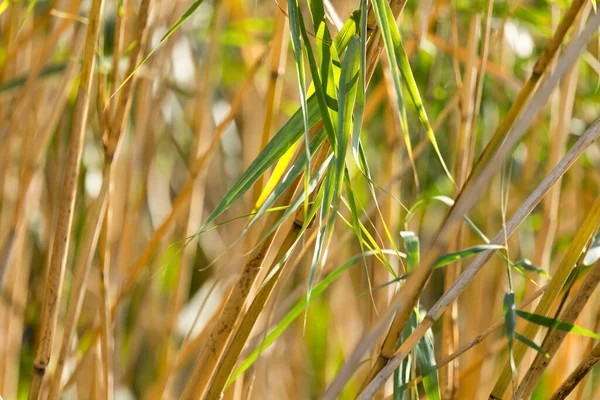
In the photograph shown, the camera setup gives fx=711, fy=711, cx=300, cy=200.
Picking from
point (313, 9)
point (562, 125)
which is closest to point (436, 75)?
point (562, 125)

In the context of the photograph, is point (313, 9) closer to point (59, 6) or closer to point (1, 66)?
point (1, 66)

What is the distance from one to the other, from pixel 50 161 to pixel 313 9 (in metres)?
0.98

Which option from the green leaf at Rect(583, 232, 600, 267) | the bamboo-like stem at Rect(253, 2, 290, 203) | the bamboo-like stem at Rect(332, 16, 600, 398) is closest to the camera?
the bamboo-like stem at Rect(332, 16, 600, 398)

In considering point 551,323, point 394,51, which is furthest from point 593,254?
point 394,51

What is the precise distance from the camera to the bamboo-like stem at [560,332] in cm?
39

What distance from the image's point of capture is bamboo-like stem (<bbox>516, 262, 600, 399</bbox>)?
0.39m

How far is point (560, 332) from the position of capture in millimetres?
406

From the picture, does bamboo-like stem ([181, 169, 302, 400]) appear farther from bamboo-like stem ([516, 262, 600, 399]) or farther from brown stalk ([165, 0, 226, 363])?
brown stalk ([165, 0, 226, 363])

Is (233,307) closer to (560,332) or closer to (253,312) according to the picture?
(253,312)

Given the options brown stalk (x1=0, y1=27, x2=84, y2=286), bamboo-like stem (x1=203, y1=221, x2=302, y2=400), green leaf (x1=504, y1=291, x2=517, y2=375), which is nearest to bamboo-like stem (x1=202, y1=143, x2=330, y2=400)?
bamboo-like stem (x1=203, y1=221, x2=302, y2=400)

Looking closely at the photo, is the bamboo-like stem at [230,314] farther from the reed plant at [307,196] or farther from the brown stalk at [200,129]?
the brown stalk at [200,129]

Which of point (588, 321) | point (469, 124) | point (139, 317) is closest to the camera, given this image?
Answer: point (469, 124)

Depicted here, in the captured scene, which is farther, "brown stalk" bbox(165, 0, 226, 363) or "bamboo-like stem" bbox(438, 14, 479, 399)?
"brown stalk" bbox(165, 0, 226, 363)

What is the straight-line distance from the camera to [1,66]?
0.70m
